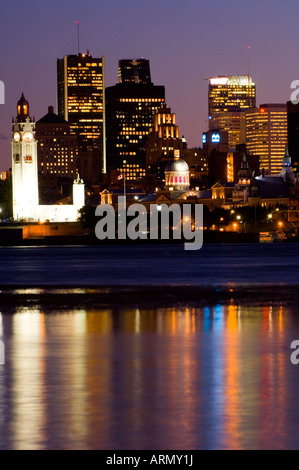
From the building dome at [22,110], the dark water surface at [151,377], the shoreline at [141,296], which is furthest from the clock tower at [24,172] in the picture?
the dark water surface at [151,377]

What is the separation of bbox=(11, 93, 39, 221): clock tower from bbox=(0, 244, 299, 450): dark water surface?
138 m

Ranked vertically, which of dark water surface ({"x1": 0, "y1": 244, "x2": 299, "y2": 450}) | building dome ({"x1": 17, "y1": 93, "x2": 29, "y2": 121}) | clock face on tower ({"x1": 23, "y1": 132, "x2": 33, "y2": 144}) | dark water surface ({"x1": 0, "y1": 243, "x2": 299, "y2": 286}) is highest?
building dome ({"x1": 17, "y1": 93, "x2": 29, "y2": 121})

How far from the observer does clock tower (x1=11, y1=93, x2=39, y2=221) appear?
179 m

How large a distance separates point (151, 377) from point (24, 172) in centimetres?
15746

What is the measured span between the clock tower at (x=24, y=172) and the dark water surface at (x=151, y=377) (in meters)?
138

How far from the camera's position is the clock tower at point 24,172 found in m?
179

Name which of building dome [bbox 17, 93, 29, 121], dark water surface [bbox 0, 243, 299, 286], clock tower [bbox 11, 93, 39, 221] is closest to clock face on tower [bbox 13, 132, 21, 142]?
clock tower [bbox 11, 93, 39, 221]

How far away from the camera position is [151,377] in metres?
24.5

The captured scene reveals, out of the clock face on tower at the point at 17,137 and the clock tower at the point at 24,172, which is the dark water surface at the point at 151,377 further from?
the clock face on tower at the point at 17,137

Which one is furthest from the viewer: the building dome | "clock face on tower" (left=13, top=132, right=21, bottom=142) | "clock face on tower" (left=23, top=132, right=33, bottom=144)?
the building dome

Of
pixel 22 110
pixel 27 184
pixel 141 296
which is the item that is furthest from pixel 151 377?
pixel 22 110

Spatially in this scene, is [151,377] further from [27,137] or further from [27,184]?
[27,137]

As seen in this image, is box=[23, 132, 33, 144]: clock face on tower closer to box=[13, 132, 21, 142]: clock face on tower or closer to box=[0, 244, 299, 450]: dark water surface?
box=[13, 132, 21, 142]: clock face on tower

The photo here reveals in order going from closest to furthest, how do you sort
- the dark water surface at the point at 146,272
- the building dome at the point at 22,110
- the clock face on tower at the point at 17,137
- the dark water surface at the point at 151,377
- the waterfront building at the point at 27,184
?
1. the dark water surface at the point at 151,377
2. the dark water surface at the point at 146,272
3. the waterfront building at the point at 27,184
4. the clock face on tower at the point at 17,137
5. the building dome at the point at 22,110
